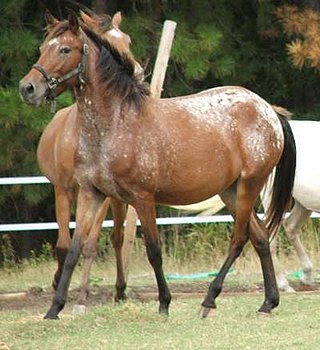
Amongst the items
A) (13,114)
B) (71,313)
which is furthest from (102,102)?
(13,114)

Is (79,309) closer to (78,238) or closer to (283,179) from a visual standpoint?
(78,238)

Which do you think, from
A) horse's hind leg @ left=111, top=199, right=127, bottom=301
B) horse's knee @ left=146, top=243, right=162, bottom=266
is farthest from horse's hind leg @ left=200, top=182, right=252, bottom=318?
horse's hind leg @ left=111, top=199, right=127, bottom=301

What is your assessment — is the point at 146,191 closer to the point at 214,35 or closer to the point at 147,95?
the point at 147,95

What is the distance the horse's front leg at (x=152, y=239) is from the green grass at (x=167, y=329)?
5.7 inches

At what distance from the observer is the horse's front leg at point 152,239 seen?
353 inches

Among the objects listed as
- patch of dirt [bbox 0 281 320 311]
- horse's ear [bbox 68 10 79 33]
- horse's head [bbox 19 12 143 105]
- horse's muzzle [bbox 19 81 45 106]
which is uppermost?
horse's ear [bbox 68 10 79 33]

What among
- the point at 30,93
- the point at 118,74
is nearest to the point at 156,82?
the point at 118,74

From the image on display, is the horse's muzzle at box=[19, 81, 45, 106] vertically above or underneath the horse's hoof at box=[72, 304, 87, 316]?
above

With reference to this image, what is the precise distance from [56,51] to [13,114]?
20.3 feet

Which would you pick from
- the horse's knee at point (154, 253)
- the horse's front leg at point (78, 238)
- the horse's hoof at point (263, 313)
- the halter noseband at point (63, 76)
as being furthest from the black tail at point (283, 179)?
the halter noseband at point (63, 76)

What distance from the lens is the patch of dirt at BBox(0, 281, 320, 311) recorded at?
11.4 meters

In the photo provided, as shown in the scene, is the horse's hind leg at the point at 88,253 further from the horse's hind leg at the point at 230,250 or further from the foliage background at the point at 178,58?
the foliage background at the point at 178,58

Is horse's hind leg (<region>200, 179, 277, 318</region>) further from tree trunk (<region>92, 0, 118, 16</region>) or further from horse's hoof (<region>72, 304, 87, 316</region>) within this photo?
tree trunk (<region>92, 0, 118, 16</region>)

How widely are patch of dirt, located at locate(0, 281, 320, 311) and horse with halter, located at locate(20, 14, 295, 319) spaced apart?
1.90m
